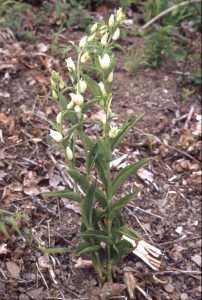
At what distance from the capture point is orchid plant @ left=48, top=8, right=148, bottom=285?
231 cm

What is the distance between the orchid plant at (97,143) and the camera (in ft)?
7.59

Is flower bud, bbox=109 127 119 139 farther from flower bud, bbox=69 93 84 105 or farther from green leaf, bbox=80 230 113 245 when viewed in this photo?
→ green leaf, bbox=80 230 113 245

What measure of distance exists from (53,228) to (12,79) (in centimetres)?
129

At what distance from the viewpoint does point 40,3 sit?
15.2 feet

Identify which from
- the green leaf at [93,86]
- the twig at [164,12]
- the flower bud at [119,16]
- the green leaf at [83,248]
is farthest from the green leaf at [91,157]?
the twig at [164,12]

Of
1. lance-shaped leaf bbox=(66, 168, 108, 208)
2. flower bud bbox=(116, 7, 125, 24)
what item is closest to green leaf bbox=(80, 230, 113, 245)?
lance-shaped leaf bbox=(66, 168, 108, 208)

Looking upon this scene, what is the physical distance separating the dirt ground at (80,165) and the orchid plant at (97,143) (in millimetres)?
100

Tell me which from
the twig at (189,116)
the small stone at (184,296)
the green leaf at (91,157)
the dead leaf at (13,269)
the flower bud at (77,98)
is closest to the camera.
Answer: the flower bud at (77,98)

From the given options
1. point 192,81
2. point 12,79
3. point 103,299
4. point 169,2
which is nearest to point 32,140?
point 12,79

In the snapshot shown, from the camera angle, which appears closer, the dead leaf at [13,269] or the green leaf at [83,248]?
the green leaf at [83,248]

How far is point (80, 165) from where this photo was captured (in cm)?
342

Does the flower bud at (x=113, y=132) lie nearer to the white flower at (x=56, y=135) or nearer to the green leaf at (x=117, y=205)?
the white flower at (x=56, y=135)

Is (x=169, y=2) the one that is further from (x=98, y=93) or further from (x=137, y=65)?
(x=98, y=93)

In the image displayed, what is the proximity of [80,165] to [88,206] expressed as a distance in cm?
96
